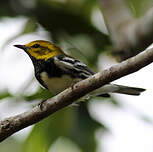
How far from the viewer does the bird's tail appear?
4.21 meters

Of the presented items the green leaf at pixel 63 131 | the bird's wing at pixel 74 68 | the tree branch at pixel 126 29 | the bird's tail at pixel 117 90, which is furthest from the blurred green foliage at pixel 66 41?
the tree branch at pixel 126 29

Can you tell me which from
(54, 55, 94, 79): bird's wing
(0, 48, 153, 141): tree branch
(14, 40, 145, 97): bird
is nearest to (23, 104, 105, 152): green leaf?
(14, 40, 145, 97): bird

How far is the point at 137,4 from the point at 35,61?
132cm

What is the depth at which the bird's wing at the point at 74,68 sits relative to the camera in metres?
3.97

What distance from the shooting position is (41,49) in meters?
4.67

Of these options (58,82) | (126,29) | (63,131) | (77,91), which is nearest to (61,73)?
(58,82)

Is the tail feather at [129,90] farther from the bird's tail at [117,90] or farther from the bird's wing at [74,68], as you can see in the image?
the bird's wing at [74,68]

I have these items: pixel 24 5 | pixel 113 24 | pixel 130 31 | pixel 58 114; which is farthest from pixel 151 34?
pixel 24 5

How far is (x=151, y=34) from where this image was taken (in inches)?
113

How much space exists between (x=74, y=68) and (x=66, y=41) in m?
0.98

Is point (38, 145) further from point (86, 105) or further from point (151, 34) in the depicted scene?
point (151, 34)

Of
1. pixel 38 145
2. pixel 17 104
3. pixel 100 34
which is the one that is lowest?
pixel 38 145

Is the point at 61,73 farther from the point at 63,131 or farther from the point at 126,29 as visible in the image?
the point at 126,29

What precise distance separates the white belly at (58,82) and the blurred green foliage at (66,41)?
43 cm
